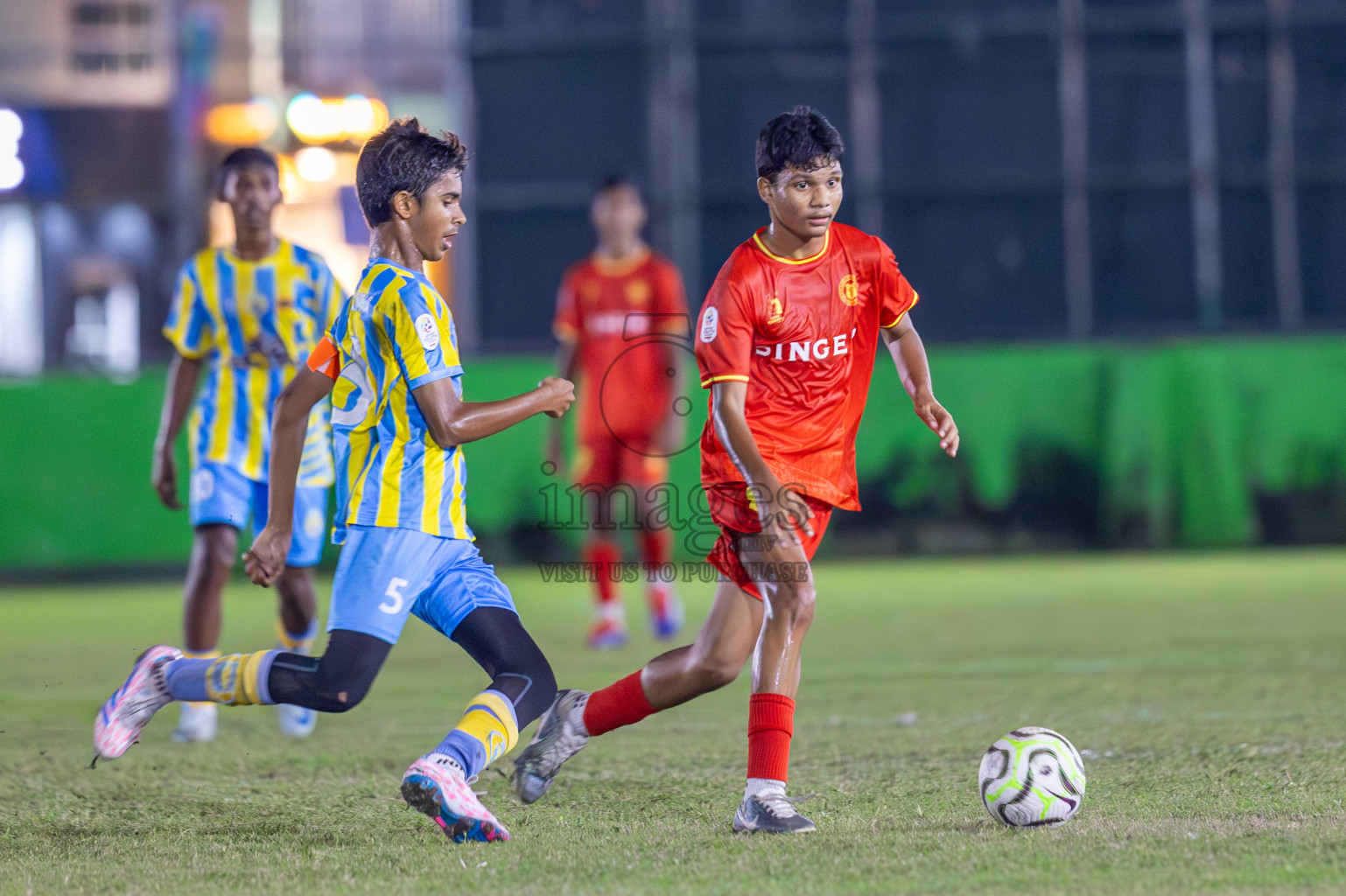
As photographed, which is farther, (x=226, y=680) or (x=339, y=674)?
(x=226, y=680)

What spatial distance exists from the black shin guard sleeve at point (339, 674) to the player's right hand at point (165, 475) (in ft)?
7.15

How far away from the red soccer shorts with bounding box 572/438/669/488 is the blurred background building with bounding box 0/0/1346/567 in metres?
9.06

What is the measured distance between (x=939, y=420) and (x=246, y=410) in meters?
2.58

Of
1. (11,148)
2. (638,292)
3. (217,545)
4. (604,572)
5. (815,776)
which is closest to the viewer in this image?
(815,776)

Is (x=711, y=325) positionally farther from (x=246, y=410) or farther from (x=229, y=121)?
(x=229, y=121)

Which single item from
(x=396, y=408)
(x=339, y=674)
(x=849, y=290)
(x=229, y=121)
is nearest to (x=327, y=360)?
(x=396, y=408)

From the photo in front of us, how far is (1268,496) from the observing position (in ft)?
39.4

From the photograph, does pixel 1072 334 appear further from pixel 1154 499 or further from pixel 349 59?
pixel 349 59

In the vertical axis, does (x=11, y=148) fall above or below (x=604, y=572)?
above

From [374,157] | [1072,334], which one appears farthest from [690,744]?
[1072,334]

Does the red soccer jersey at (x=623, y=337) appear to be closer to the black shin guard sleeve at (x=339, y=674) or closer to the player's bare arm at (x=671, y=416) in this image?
the player's bare arm at (x=671, y=416)

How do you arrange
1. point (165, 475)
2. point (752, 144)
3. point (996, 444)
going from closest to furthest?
point (165, 475)
point (996, 444)
point (752, 144)

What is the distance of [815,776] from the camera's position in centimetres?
442

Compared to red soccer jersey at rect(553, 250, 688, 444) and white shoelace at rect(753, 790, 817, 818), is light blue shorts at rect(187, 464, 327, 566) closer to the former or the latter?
white shoelace at rect(753, 790, 817, 818)
